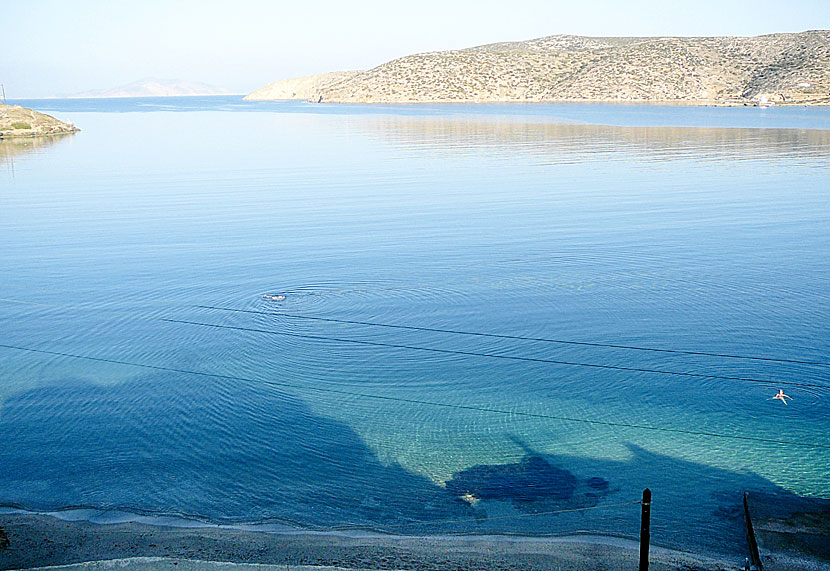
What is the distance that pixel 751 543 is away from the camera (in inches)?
460

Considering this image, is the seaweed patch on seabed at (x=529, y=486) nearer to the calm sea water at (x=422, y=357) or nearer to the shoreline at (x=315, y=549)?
the calm sea water at (x=422, y=357)

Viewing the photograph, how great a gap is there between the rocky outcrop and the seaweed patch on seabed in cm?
8788

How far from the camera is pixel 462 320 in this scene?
21.8 m

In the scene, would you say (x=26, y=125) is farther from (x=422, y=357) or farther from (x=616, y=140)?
(x=422, y=357)

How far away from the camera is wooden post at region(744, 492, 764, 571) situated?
437 inches

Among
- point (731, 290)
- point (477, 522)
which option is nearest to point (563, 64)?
point (731, 290)

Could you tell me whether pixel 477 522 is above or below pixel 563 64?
below

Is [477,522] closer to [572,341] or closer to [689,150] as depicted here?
[572,341]

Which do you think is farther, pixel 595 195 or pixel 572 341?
pixel 595 195

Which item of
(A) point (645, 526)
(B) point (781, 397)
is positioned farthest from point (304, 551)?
(B) point (781, 397)

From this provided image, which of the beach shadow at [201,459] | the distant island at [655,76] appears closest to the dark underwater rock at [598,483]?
the beach shadow at [201,459]

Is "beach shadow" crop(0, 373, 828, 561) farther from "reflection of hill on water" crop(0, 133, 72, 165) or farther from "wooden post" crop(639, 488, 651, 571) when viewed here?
"reflection of hill on water" crop(0, 133, 72, 165)

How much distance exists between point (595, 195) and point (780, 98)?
110345mm

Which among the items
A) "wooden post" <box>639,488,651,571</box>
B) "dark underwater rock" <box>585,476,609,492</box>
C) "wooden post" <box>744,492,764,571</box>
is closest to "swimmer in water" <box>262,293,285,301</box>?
"dark underwater rock" <box>585,476,609,492</box>
